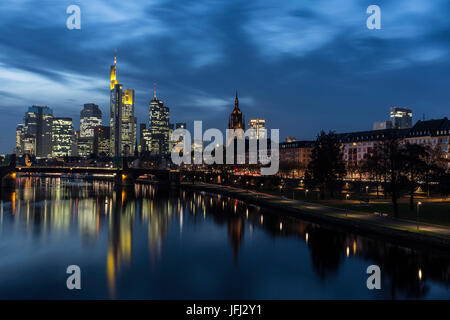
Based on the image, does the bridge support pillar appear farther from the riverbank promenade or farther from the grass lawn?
the grass lawn

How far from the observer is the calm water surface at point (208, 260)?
34562 millimetres

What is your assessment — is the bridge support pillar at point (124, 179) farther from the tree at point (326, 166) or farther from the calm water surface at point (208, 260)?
the tree at point (326, 166)

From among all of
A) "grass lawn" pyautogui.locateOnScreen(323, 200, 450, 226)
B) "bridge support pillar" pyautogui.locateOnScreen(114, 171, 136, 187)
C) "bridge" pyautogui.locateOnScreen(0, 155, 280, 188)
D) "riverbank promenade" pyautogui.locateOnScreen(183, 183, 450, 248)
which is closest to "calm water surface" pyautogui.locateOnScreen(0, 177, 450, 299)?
"riverbank promenade" pyautogui.locateOnScreen(183, 183, 450, 248)

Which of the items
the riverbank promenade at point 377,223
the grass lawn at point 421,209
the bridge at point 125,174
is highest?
the bridge at point 125,174

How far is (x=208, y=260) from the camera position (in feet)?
154

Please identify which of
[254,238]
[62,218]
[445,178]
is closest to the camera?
[254,238]

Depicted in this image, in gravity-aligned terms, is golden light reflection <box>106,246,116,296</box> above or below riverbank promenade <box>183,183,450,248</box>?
below

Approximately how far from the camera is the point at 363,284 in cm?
3544

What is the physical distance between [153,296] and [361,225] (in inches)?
1235

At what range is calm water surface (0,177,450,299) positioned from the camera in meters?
34.6

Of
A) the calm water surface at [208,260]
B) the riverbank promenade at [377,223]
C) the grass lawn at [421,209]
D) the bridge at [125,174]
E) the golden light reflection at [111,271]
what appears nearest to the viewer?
the calm water surface at [208,260]

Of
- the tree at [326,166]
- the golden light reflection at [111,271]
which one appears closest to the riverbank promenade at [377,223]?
the tree at [326,166]
